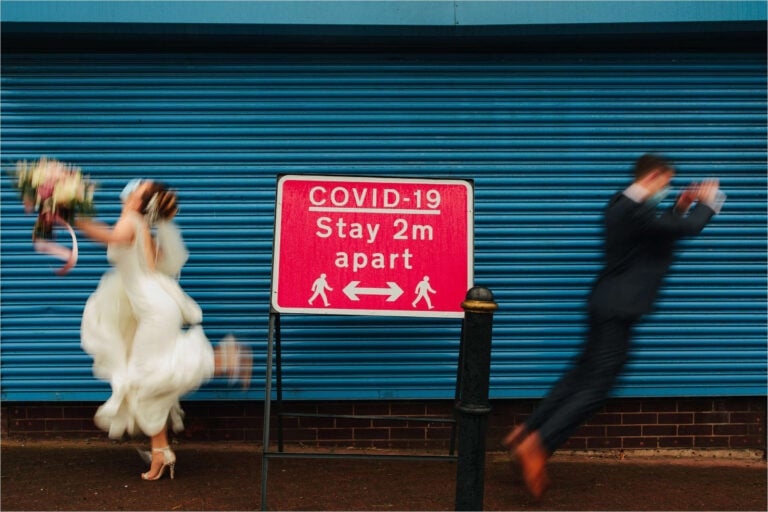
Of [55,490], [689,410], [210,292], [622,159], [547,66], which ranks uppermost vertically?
[547,66]

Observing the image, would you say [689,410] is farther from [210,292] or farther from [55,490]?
[55,490]

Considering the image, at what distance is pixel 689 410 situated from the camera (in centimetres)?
584

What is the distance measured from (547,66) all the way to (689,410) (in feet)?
8.13

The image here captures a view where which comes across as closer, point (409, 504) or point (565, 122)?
point (409, 504)

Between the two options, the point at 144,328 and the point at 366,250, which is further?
the point at 144,328

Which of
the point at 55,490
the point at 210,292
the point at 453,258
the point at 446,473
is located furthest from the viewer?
the point at 210,292

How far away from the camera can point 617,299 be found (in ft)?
13.6

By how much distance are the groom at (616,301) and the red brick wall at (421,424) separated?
1604mm

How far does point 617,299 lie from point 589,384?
0.43m

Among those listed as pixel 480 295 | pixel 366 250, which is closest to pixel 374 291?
pixel 366 250

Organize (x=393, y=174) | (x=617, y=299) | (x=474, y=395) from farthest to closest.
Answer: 1. (x=393, y=174)
2. (x=617, y=299)
3. (x=474, y=395)

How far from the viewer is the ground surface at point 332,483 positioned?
475 centimetres

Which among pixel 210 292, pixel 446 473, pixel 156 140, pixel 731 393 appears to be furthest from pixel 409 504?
pixel 156 140

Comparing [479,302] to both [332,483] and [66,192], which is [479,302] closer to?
[332,483]
